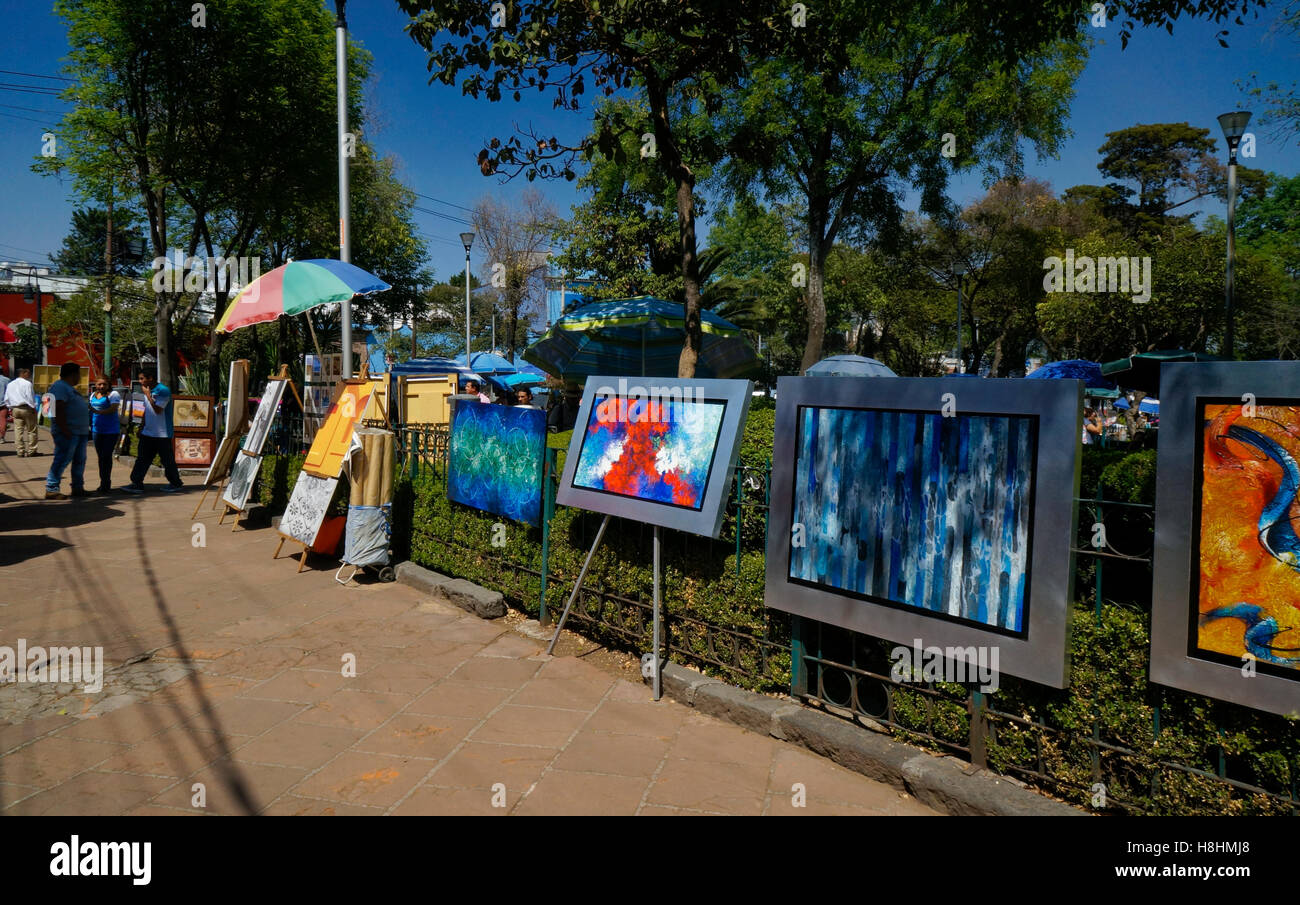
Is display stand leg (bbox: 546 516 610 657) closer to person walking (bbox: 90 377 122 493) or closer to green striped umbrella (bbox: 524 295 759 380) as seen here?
green striped umbrella (bbox: 524 295 759 380)

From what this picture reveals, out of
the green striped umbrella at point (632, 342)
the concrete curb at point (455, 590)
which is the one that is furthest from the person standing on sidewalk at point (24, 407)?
the concrete curb at point (455, 590)

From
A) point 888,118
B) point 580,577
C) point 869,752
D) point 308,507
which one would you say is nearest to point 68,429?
point 308,507

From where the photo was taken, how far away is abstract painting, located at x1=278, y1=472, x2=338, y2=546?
23.9 feet

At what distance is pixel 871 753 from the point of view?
3648 millimetres

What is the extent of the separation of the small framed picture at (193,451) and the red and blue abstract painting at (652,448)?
37.6ft

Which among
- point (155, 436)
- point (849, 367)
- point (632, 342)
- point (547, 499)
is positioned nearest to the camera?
point (547, 499)

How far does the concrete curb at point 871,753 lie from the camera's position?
319 cm

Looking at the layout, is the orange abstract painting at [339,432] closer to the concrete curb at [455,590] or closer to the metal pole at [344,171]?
the concrete curb at [455,590]

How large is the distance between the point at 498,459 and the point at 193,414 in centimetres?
1008

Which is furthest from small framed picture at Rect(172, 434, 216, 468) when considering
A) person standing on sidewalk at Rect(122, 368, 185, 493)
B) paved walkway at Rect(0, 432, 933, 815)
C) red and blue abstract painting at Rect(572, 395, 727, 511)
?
red and blue abstract painting at Rect(572, 395, 727, 511)

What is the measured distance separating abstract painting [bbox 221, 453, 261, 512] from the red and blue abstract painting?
5591mm

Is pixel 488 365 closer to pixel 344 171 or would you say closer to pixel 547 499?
pixel 344 171

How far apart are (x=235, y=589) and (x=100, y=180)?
537 inches
